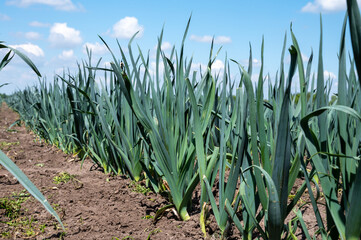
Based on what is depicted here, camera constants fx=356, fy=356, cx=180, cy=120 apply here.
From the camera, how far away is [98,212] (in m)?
1.77

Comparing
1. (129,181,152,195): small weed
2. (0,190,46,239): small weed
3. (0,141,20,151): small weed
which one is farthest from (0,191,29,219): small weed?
(0,141,20,151): small weed

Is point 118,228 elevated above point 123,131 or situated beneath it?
situated beneath

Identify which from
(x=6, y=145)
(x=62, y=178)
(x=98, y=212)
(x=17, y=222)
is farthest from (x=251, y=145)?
(x=6, y=145)

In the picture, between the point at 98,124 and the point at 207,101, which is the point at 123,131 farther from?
the point at 207,101

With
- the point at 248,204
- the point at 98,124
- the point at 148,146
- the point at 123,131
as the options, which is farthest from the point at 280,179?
the point at 98,124

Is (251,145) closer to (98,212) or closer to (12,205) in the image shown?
(98,212)

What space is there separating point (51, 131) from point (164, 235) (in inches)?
102

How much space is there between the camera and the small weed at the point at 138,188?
198cm

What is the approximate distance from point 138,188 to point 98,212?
30 cm

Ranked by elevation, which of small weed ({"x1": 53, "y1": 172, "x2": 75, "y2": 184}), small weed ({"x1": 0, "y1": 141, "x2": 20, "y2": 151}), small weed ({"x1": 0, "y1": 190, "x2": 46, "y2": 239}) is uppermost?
small weed ({"x1": 53, "y1": 172, "x2": 75, "y2": 184})


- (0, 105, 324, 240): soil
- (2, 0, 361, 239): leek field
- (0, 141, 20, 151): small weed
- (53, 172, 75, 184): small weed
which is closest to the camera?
(2, 0, 361, 239): leek field

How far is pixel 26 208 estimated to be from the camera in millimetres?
1854

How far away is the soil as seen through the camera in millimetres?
1500

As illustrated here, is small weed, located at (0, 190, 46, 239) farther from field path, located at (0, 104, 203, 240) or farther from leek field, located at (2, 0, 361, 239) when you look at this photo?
leek field, located at (2, 0, 361, 239)
